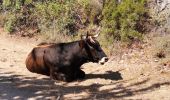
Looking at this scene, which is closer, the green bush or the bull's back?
the bull's back

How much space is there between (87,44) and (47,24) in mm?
4686

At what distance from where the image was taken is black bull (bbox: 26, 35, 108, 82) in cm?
995

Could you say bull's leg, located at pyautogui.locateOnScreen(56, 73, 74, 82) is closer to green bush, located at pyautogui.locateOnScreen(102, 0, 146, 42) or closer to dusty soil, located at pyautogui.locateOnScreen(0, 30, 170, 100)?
dusty soil, located at pyautogui.locateOnScreen(0, 30, 170, 100)

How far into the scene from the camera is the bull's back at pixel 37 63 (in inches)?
421

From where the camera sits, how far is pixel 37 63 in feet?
35.6

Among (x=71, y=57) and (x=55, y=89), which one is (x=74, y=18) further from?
(x=55, y=89)

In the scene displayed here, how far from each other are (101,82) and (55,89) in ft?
3.68

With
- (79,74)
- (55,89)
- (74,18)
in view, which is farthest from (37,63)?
(74,18)

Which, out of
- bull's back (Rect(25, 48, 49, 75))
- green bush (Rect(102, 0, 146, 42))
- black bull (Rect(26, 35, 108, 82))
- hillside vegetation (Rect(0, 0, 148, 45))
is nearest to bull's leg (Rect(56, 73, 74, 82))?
black bull (Rect(26, 35, 108, 82))

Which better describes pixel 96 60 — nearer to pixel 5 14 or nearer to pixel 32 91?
pixel 32 91

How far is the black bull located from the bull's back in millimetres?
144

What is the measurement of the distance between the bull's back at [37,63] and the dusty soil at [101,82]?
0.15 metres

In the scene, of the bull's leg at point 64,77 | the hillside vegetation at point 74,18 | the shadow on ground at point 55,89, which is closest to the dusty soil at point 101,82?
the shadow on ground at point 55,89

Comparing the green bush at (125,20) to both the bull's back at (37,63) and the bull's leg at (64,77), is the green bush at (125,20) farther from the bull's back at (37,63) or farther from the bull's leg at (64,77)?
the bull's leg at (64,77)
